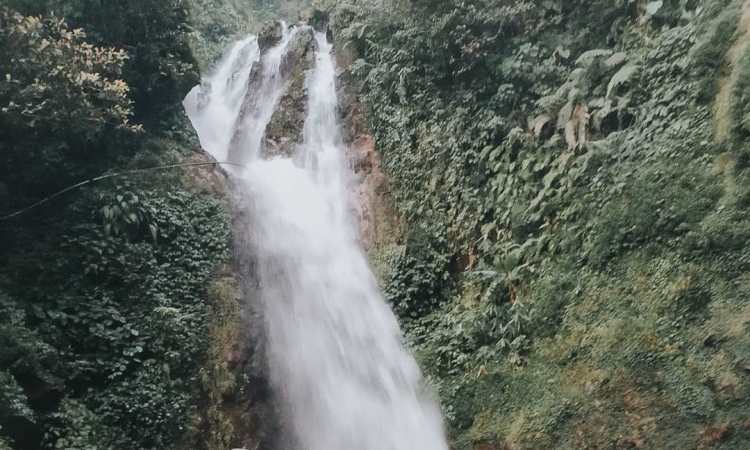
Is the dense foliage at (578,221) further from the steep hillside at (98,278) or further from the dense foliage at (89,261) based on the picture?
the dense foliage at (89,261)

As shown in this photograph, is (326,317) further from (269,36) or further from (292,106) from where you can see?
(269,36)

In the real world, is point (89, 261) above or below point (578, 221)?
above

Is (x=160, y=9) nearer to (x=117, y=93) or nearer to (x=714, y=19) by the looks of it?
(x=117, y=93)

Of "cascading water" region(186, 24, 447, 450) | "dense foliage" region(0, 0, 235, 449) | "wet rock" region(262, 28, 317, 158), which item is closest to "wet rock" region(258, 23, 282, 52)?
"wet rock" region(262, 28, 317, 158)

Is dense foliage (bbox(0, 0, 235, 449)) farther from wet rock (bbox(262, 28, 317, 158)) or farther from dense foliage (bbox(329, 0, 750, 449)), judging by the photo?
wet rock (bbox(262, 28, 317, 158))

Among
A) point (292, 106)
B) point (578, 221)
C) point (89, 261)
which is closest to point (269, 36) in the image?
point (292, 106)

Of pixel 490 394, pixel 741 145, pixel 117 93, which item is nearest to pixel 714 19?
pixel 741 145
